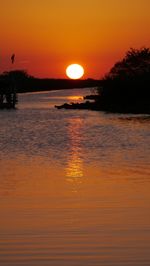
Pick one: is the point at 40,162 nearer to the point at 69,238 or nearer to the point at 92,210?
the point at 92,210

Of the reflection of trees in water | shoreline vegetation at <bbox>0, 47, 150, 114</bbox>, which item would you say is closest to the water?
the reflection of trees in water

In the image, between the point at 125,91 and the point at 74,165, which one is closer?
the point at 74,165

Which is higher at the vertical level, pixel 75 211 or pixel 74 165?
pixel 75 211

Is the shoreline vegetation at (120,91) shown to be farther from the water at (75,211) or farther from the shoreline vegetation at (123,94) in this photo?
the water at (75,211)

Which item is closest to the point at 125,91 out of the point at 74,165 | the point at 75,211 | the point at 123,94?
the point at 123,94

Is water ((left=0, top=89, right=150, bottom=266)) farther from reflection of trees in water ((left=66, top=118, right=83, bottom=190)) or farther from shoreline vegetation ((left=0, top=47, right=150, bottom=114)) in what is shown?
shoreline vegetation ((left=0, top=47, right=150, bottom=114))

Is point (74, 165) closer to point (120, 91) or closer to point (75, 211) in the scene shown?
point (75, 211)

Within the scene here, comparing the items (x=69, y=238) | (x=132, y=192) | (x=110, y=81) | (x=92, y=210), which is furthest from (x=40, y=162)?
(x=110, y=81)

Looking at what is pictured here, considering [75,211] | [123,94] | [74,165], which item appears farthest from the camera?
[123,94]

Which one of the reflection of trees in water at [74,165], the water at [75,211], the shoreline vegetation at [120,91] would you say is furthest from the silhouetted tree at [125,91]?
the water at [75,211]

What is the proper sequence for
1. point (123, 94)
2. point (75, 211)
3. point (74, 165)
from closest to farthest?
1. point (75, 211)
2. point (74, 165)
3. point (123, 94)

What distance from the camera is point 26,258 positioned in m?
9.56

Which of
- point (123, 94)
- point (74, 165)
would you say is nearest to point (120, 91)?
point (123, 94)

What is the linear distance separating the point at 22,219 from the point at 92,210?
4.98ft
